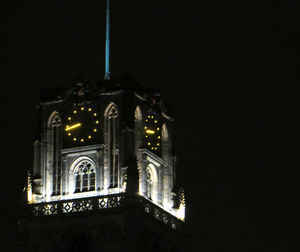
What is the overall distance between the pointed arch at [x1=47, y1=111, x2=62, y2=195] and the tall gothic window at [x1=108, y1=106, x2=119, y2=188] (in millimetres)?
3682

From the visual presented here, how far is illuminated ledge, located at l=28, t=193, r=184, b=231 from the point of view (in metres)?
84.8

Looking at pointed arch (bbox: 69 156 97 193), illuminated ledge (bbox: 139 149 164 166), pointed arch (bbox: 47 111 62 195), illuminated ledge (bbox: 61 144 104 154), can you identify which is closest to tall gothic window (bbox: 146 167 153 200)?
illuminated ledge (bbox: 139 149 164 166)

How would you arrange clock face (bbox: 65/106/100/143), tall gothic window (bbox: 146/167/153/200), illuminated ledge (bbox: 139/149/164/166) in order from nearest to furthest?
illuminated ledge (bbox: 139/149/164/166) → clock face (bbox: 65/106/100/143) → tall gothic window (bbox: 146/167/153/200)

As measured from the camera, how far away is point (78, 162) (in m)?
88.2

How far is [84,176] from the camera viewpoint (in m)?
87.8

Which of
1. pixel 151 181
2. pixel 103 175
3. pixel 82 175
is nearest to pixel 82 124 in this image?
pixel 82 175

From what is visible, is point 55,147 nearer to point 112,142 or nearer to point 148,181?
point 112,142

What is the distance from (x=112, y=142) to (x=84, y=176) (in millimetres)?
2949

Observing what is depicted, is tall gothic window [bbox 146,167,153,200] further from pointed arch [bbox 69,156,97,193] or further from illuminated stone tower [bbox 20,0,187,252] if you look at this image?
pointed arch [bbox 69,156,97,193]

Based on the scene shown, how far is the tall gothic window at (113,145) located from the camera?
284 feet

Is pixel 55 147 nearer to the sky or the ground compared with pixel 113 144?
nearer to the sky

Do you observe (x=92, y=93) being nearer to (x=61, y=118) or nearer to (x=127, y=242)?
(x=61, y=118)

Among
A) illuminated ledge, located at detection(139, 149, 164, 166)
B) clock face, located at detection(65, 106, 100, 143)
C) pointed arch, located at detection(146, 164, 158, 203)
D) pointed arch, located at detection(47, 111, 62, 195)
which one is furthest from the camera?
pointed arch, located at detection(146, 164, 158, 203)

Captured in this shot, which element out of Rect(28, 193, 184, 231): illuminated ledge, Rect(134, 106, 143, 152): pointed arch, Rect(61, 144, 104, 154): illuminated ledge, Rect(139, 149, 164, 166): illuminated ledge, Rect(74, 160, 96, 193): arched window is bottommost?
Rect(28, 193, 184, 231): illuminated ledge
